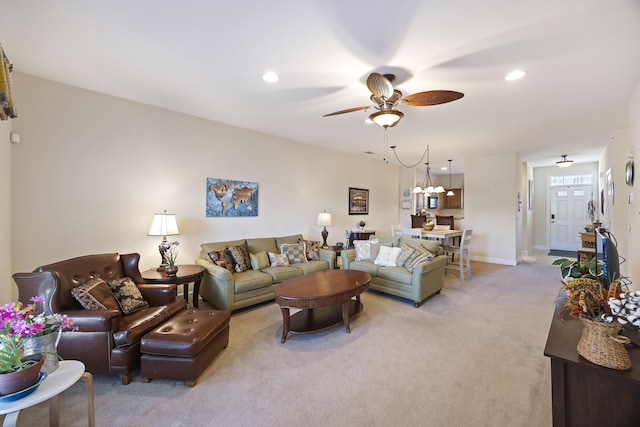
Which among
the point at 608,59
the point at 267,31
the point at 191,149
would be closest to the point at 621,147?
the point at 608,59

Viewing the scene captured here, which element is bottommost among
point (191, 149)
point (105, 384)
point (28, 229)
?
point (105, 384)

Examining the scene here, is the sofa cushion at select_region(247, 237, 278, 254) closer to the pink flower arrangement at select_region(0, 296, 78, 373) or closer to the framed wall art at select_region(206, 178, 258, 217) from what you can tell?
the framed wall art at select_region(206, 178, 258, 217)

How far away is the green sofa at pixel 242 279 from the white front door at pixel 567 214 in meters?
8.42

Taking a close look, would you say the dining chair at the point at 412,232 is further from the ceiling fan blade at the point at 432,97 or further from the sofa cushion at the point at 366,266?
the ceiling fan blade at the point at 432,97

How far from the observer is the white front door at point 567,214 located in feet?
25.8

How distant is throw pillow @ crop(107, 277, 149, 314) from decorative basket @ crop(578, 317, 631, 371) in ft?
10.7

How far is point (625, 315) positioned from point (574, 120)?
14.3 feet

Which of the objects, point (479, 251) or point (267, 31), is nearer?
point (267, 31)

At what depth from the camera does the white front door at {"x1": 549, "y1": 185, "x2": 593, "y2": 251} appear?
7855 millimetres

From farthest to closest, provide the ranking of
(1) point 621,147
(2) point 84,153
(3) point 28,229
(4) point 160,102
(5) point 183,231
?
(1) point 621,147, (5) point 183,231, (4) point 160,102, (2) point 84,153, (3) point 28,229

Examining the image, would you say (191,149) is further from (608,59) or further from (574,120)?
(574,120)

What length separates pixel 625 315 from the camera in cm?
111

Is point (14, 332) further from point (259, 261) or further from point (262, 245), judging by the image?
point (262, 245)

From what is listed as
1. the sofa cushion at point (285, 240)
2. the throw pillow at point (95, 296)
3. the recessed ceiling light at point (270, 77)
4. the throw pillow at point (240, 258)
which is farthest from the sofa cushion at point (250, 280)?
the recessed ceiling light at point (270, 77)
